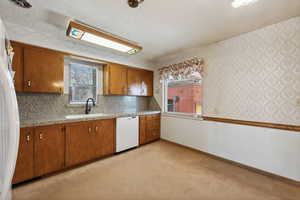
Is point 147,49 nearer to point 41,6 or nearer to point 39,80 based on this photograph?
point 41,6

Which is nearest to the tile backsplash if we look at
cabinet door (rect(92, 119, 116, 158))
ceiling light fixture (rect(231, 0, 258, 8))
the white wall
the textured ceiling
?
cabinet door (rect(92, 119, 116, 158))

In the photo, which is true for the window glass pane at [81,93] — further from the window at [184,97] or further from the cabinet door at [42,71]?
the window at [184,97]

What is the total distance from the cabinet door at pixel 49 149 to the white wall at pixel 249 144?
8.32 ft

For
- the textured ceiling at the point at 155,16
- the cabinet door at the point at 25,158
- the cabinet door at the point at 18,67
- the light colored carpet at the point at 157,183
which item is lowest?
the light colored carpet at the point at 157,183

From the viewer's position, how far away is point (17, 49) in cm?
180

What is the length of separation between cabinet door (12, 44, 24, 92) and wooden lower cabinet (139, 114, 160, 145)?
2256 millimetres

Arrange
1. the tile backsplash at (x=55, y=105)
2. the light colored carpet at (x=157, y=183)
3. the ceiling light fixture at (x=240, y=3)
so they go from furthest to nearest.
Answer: the tile backsplash at (x=55, y=105)
the light colored carpet at (x=157, y=183)
the ceiling light fixture at (x=240, y=3)

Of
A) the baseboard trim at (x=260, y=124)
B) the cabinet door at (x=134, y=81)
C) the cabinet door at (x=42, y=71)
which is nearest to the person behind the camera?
the baseboard trim at (x=260, y=124)

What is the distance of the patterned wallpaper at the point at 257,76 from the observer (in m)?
1.75

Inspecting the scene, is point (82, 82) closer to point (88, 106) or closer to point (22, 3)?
point (88, 106)

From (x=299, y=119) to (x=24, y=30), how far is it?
4249 millimetres

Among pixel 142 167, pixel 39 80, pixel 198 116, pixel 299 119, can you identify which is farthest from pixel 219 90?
pixel 39 80

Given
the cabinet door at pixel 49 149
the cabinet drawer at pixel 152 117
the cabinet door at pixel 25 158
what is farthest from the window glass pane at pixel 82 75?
the cabinet drawer at pixel 152 117

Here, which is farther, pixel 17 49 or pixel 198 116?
pixel 198 116
